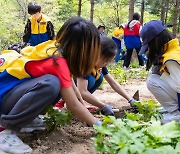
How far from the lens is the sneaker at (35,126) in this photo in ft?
8.19

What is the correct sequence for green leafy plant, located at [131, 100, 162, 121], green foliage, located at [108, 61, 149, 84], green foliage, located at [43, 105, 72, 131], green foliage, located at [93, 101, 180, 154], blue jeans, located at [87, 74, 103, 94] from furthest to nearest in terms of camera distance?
green foliage, located at [108, 61, 149, 84]
blue jeans, located at [87, 74, 103, 94]
green leafy plant, located at [131, 100, 162, 121]
green foliage, located at [43, 105, 72, 131]
green foliage, located at [93, 101, 180, 154]

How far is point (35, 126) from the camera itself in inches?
100

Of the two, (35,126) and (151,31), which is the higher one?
(151,31)

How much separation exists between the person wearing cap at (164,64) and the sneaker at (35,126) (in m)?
1.05

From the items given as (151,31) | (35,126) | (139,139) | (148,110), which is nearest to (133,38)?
(151,31)

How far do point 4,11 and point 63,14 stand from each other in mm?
5104

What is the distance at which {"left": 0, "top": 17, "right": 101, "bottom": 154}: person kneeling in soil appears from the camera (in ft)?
7.20

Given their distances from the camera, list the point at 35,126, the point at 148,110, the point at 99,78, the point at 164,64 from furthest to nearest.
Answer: the point at 99,78 < the point at 164,64 < the point at 148,110 < the point at 35,126

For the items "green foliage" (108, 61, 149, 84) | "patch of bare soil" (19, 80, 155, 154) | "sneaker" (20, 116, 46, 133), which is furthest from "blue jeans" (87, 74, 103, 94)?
"green foliage" (108, 61, 149, 84)

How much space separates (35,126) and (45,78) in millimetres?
519

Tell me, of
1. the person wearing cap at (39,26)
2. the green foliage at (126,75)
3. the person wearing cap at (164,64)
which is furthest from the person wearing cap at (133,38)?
the person wearing cap at (164,64)

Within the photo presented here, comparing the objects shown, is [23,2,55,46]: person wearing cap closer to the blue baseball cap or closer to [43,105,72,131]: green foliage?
the blue baseball cap

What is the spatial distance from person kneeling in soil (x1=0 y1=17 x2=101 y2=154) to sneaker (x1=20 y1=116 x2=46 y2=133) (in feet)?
0.48

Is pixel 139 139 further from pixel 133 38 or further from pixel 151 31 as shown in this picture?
pixel 133 38
